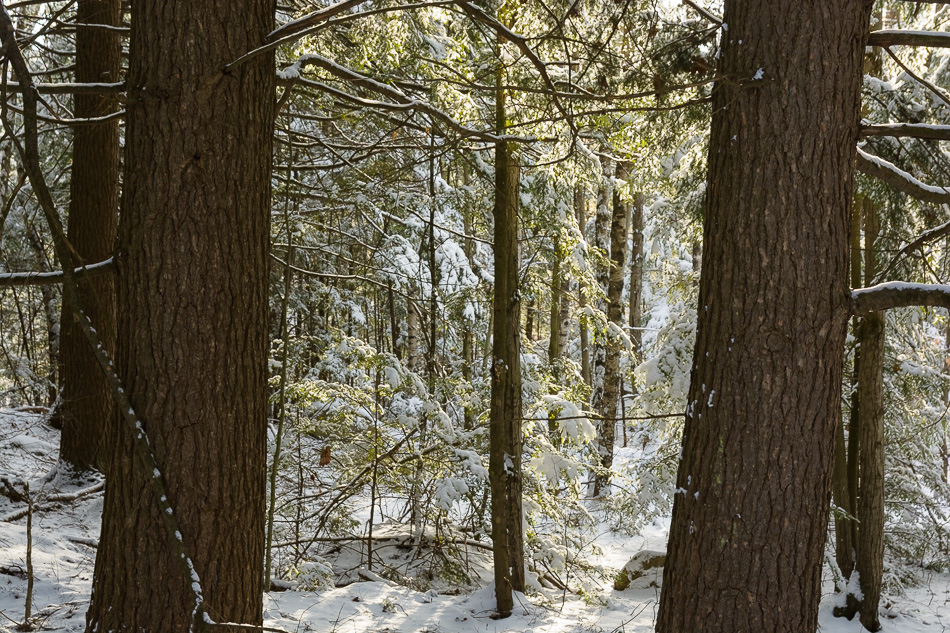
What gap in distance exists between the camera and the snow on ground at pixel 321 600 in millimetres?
4746

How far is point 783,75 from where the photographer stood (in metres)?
2.78

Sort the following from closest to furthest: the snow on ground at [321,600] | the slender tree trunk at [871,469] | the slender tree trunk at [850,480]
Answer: the snow on ground at [321,600], the slender tree trunk at [871,469], the slender tree trunk at [850,480]

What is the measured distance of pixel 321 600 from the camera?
19.2 feet

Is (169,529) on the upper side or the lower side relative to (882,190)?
lower

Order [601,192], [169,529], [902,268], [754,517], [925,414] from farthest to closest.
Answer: [601,192], [925,414], [902,268], [754,517], [169,529]

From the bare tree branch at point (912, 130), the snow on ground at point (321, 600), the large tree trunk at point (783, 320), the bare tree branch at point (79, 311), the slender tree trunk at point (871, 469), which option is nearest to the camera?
the bare tree branch at point (79, 311)

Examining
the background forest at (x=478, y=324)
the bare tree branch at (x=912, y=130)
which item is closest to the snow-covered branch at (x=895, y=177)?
the background forest at (x=478, y=324)

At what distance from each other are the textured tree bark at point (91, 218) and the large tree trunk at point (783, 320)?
18.9 ft

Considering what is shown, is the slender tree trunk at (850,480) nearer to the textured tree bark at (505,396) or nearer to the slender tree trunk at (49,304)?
the textured tree bark at (505,396)

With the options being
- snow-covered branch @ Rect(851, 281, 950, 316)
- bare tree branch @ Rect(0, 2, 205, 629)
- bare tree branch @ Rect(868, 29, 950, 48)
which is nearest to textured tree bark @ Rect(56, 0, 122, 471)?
bare tree branch @ Rect(0, 2, 205, 629)

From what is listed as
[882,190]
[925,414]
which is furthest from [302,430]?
[925,414]

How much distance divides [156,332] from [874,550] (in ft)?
24.9

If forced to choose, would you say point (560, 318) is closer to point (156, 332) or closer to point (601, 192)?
point (601, 192)

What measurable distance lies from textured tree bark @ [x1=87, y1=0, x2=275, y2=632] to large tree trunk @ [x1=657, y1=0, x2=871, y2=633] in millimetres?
2010
